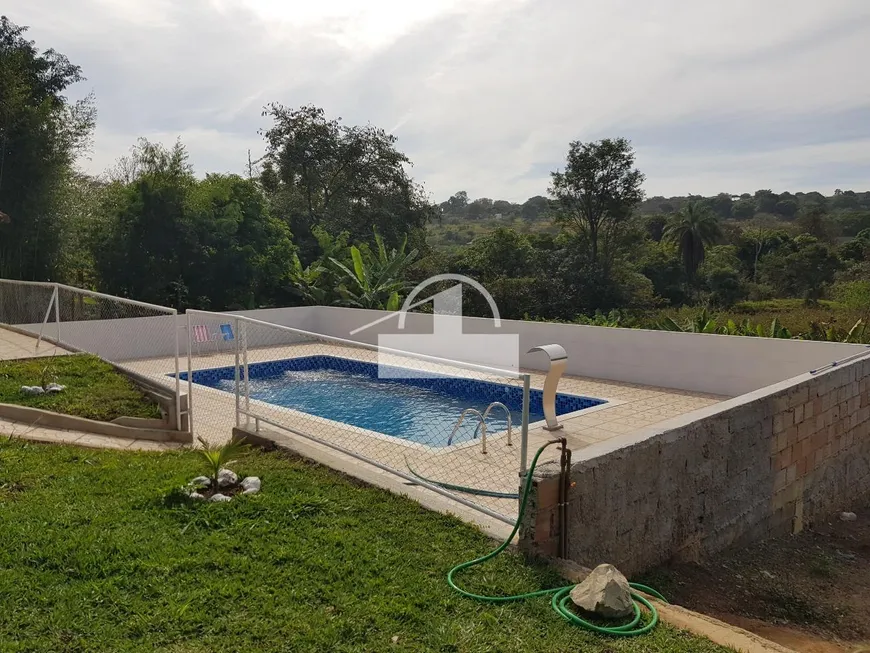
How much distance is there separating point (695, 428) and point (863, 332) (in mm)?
8268

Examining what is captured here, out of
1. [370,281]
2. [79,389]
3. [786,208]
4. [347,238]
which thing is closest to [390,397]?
[79,389]

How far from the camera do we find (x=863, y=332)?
11.7 m

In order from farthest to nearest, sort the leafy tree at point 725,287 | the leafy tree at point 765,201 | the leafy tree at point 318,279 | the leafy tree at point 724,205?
the leafy tree at point 765,201, the leafy tree at point 724,205, the leafy tree at point 725,287, the leafy tree at point 318,279

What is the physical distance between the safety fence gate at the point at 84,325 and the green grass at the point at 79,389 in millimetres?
845

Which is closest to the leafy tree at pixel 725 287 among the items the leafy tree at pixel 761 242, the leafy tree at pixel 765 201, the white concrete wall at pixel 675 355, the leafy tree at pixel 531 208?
the leafy tree at pixel 761 242

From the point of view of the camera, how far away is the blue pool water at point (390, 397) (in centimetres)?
926

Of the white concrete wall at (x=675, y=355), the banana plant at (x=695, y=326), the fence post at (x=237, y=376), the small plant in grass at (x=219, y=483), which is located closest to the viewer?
the small plant in grass at (x=219, y=483)

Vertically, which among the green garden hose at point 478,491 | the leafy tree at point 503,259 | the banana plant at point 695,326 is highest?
the leafy tree at point 503,259

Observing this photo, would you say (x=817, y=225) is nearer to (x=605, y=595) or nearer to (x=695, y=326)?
(x=695, y=326)

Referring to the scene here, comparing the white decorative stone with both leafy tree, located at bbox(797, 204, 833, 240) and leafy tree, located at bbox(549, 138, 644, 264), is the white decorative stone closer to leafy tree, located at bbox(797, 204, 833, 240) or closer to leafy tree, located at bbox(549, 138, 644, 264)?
leafy tree, located at bbox(549, 138, 644, 264)

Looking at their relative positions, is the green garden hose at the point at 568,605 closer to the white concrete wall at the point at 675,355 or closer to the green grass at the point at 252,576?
the green grass at the point at 252,576

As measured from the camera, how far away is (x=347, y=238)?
75.4 ft

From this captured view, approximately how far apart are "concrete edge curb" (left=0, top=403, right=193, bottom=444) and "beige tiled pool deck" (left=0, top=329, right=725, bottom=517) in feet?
0.64

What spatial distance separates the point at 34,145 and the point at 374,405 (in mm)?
8793
